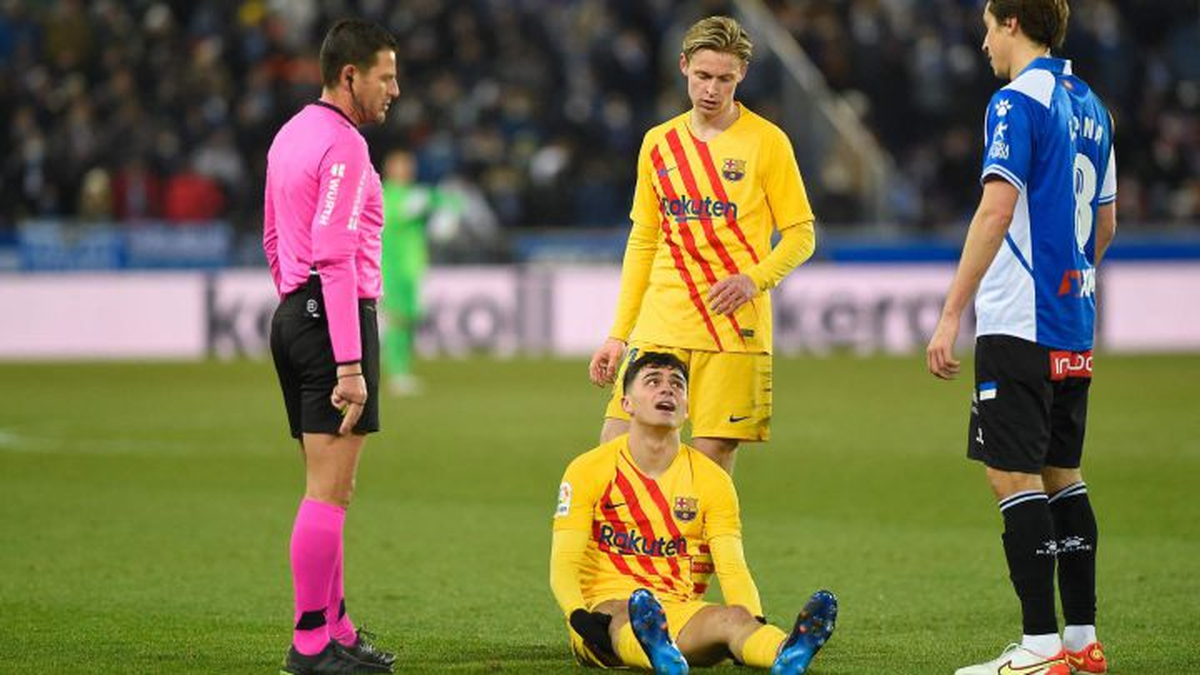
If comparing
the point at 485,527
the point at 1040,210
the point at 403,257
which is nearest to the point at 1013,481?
the point at 1040,210

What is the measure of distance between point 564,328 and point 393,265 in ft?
15.6

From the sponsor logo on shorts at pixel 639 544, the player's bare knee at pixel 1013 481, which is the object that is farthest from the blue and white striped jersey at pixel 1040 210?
the sponsor logo on shorts at pixel 639 544

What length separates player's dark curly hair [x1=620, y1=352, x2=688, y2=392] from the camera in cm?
683

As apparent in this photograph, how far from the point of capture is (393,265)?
20.5 metres

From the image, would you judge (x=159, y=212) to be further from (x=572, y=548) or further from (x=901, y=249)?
(x=572, y=548)

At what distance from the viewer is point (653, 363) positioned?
6.84 meters

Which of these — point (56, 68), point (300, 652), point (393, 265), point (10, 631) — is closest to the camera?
point (300, 652)

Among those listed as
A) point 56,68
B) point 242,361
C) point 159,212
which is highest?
point 56,68

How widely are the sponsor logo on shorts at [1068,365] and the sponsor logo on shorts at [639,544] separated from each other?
1368 millimetres

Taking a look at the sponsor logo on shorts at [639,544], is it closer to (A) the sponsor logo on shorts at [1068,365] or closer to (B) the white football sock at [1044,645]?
(B) the white football sock at [1044,645]

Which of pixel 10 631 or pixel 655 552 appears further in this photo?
pixel 10 631

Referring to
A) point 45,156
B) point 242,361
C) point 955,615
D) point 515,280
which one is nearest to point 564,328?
point 515,280

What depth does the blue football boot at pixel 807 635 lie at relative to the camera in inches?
240

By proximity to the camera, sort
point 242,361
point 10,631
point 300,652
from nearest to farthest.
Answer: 1. point 300,652
2. point 10,631
3. point 242,361
